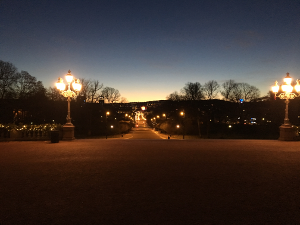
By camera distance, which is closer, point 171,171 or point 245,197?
point 245,197

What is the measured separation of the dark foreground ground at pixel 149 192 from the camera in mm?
4645

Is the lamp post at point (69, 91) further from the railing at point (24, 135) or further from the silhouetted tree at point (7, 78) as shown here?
the silhouetted tree at point (7, 78)

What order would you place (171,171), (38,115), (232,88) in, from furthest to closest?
(232,88)
(38,115)
(171,171)

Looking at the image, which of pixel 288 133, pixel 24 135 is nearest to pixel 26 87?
pixel 24 135

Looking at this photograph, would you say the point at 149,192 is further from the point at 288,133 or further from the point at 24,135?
the point at 288,133

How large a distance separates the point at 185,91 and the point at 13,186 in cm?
7570

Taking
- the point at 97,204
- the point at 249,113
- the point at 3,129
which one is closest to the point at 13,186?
the point at 97,204

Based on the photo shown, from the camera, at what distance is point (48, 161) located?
976 centimetres

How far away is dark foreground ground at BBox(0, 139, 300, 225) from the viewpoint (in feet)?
15.2

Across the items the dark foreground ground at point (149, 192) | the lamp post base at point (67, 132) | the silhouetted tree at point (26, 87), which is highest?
the silhouetted tree at point (26, 87)

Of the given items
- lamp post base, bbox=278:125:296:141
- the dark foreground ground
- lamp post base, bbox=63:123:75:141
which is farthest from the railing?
lamp post base, bbox=278:125:296:141

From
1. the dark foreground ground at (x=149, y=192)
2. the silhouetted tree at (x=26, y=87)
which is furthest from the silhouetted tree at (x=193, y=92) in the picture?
the dark foreground ground at (x=149, y=192)

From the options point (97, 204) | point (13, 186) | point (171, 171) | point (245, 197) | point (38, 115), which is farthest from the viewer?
point (38, 115)

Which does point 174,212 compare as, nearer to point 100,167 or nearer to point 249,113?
point 100,167
